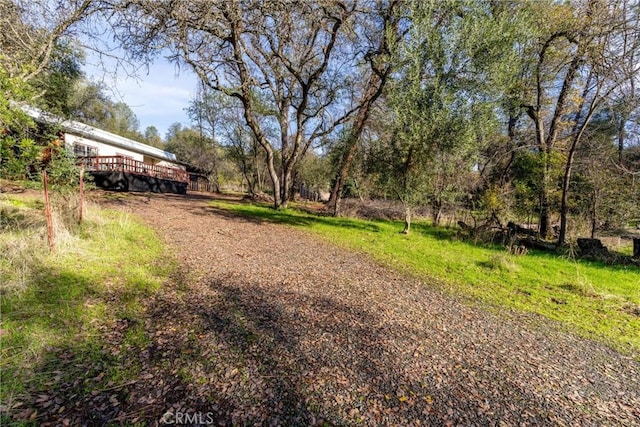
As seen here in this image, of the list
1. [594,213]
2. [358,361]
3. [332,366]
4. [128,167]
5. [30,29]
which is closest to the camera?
[332,366]

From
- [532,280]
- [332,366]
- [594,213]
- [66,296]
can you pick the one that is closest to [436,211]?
[594,213]

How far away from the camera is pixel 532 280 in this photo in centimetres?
585

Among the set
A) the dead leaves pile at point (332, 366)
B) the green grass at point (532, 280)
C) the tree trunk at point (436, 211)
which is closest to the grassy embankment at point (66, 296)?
the dead leaves pile at point (332, 366)

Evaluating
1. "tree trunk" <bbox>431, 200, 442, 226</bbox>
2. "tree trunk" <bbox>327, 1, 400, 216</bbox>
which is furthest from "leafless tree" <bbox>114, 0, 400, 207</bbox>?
"tree trunk" <bbox>431, 200, 442, 226</bbox>

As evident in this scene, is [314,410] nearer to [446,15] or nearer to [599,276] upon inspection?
[599,276]

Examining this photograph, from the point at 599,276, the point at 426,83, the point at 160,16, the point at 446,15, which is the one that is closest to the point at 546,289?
the point at 599,276

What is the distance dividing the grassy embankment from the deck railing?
11078mm

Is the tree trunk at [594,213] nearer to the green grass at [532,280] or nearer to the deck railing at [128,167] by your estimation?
the green grass at [532,280]

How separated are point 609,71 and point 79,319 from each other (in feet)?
42.5

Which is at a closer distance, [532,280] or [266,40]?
[532,280]

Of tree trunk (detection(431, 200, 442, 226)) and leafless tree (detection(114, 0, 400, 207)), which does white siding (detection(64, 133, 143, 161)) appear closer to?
leafless tree (detection(114, 0, 400, 207))

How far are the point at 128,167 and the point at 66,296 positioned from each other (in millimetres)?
15376

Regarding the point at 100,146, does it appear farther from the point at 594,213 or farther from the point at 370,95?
the point at 594,213

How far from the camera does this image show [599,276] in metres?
6.36
